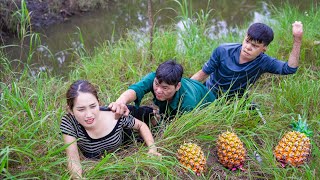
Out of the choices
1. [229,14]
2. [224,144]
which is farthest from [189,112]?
[229,14]

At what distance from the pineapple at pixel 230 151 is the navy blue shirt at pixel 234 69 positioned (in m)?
0.72

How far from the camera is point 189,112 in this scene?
2.63 metres

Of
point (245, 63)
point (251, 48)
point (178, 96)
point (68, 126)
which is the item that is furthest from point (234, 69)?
point (68, 126)

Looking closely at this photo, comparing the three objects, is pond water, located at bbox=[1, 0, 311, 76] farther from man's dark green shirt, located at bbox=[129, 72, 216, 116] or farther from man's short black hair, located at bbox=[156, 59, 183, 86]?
man's short black hair, located at bbox=[156, 59, 183, 86]

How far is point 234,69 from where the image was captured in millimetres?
3070

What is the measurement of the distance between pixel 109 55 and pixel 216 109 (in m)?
2.45

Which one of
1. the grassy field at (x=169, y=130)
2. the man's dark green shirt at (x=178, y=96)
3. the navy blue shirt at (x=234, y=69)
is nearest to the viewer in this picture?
the grassy field at (x=169, y=130)

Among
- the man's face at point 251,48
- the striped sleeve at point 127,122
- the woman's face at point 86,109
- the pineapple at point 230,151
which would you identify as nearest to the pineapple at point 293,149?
the pineapple at point 230,151

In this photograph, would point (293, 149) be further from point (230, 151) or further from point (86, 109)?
point (86, 109)

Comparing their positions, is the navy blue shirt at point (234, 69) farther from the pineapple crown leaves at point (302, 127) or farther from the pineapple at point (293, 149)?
the pineapple at point (293, 149)

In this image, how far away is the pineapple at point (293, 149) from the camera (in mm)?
2334

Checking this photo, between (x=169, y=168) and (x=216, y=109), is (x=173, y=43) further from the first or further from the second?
(x=169, y=168)

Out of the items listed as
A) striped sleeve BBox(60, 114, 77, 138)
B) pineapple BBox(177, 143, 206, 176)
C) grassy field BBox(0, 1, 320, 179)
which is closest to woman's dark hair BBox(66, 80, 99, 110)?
striped sleeve BBox(60, 114, 77, 138)

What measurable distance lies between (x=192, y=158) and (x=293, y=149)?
74 centimetres
